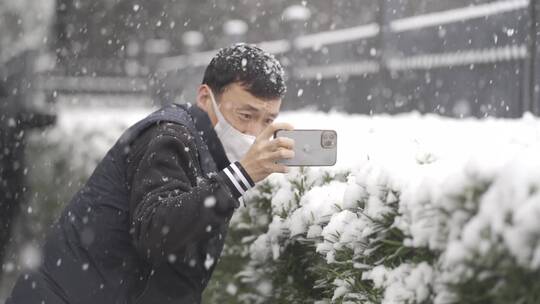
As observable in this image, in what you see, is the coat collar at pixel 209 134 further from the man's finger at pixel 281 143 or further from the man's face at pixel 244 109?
the man's finger at pixel 281 143

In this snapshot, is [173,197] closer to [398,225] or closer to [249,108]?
[249,108]

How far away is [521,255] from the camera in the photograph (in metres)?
1.64

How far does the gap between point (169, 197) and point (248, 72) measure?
633 millimetres

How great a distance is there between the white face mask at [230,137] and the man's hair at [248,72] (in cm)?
8

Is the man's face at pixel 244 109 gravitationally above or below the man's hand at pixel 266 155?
above

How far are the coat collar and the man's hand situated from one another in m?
0.34

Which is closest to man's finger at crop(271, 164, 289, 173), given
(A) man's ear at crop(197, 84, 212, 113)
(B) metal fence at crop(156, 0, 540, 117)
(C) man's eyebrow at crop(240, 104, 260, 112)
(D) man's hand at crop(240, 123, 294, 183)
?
(D) man's hand at crop(240, 123, 294, 183)

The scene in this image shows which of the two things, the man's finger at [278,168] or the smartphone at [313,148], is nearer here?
the man's finger at [278,168]

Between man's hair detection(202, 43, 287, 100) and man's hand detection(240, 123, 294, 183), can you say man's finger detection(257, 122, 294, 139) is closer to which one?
man's hand detection(240, 123, 294, 183)

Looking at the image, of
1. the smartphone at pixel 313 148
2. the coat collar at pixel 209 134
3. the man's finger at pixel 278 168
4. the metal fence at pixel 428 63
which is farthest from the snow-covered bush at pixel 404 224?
the metal fence at pixel 428 63

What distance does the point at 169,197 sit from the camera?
8.51 ft

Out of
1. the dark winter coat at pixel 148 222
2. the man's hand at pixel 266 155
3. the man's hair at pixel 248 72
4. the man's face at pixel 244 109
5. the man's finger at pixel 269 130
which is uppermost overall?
the man's hair at pixel 248 72

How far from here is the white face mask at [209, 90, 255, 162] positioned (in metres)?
3.11

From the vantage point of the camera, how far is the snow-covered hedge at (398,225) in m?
1.70
